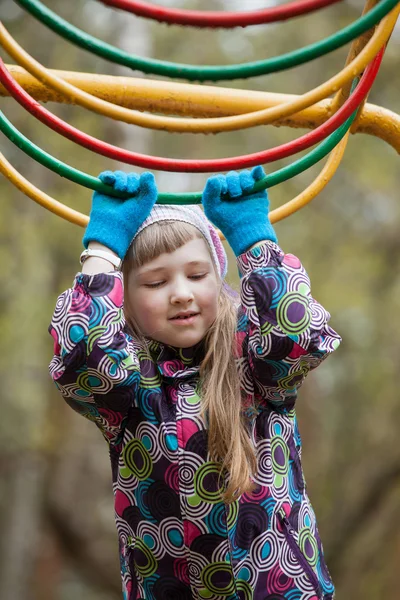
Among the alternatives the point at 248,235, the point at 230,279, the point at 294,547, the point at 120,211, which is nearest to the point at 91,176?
the point at 120,211

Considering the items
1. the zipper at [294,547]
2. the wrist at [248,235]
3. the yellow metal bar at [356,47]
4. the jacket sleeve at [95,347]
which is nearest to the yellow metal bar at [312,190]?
the yellow metal bar at [356,47]

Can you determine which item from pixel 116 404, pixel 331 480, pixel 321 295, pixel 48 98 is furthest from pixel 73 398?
pixel 321 295

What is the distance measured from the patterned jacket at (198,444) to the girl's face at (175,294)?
0.24ft

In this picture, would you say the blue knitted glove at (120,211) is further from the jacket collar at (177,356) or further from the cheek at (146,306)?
the jacket collar at (177,356)

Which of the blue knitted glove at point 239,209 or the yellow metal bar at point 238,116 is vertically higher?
the yellow metal bar at point 238,116

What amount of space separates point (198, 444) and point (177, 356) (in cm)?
24

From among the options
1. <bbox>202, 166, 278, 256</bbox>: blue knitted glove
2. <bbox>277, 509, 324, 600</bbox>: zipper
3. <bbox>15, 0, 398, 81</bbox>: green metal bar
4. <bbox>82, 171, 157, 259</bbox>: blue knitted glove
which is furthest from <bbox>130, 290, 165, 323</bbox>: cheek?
<bbox>15, 0, 398, 81</bbox>: green metal bar

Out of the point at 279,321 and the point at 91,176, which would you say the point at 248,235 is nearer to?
the point at 279,321

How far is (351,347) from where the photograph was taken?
30.3 ft

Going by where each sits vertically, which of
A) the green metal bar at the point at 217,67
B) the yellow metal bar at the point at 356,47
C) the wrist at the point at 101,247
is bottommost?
the wrist at the point at 101,247

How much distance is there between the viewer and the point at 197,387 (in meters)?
1.86

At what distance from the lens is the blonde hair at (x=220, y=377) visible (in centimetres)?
173

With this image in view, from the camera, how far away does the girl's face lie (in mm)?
1841

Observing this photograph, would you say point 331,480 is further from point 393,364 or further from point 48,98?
point 48,98
